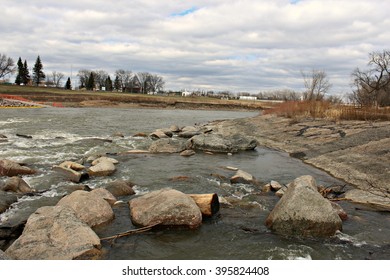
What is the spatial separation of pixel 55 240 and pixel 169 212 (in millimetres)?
2675

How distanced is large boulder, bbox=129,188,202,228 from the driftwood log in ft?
1.36

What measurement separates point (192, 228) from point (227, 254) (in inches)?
54.2

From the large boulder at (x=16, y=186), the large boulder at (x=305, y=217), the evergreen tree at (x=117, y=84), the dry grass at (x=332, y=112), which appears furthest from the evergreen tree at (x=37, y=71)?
the large boulder at (x=305, y=217)

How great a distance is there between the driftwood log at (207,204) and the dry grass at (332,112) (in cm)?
1980

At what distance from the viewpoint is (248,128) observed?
3219 cm

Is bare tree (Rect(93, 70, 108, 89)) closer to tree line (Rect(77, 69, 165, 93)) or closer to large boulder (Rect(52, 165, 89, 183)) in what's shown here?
tree line (Rect(77, 69, 165, 93))

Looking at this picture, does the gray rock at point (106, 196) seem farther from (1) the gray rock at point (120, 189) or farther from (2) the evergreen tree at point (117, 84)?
(2) the evergreen tree at point (117, 84)

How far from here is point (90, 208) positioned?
27.0 feet

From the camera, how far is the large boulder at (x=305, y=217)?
25.5 feet

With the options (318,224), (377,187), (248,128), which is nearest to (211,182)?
(318,224)

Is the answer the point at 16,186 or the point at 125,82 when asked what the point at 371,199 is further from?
the point at 125,82

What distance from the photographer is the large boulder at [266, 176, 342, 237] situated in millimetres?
7785

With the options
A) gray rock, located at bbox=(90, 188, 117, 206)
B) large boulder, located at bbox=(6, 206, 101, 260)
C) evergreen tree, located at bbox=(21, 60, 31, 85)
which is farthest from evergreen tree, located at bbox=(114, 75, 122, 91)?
large boulder, located at bbox=(6, 206, 101, 260)
